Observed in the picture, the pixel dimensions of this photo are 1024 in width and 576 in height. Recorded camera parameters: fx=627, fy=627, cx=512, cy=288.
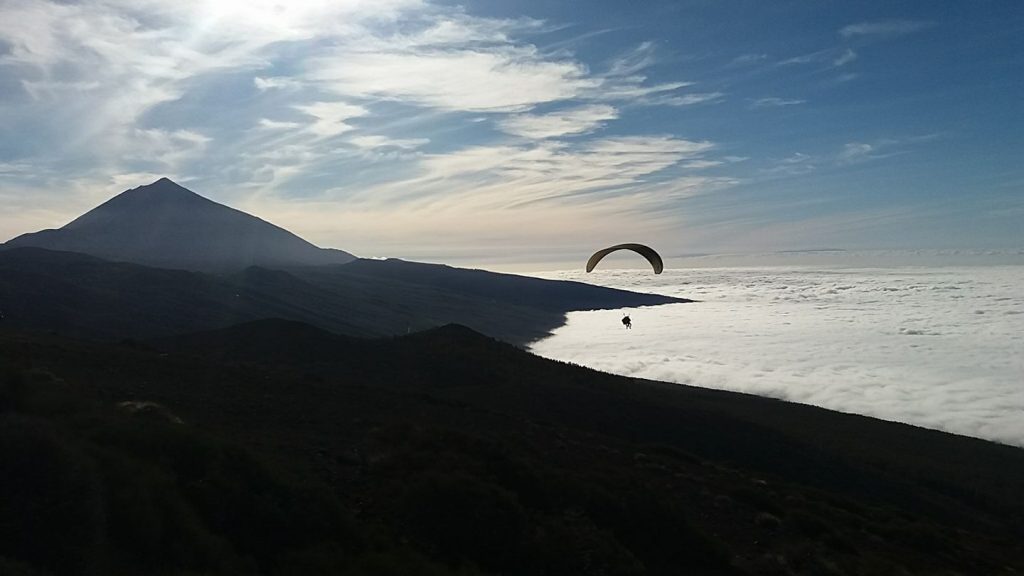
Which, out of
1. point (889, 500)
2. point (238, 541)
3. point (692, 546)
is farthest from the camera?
point (889, 500)

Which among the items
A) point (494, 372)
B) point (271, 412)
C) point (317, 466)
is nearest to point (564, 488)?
point (317, 466)

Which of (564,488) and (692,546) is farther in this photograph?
(564,488)

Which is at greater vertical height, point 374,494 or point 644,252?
point 644,252

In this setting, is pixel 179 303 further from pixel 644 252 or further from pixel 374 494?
pixel 374 494

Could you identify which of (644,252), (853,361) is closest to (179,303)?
(644,252)

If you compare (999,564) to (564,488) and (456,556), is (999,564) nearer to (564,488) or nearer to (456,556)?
(564,488)

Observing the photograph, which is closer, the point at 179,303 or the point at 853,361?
the point at 179,303

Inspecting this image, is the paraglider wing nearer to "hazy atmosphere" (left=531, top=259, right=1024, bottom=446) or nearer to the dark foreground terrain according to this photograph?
the dark foreground terrain

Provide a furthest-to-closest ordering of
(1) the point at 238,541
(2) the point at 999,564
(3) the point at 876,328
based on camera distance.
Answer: (3) the point at 876,328
(2) the point at 999,564
(1) the point at 238,541

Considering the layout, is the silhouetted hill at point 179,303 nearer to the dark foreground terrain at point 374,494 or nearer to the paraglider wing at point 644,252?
the dark foreground terrain at point 374,494
